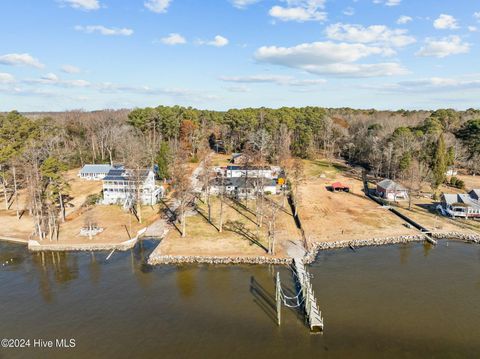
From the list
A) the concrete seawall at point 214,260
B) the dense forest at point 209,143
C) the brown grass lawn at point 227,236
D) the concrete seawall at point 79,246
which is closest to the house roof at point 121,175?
the dense forest at point 209,143

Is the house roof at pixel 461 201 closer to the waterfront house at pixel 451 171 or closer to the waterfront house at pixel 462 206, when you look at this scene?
the waterfront house at pixel 462 206

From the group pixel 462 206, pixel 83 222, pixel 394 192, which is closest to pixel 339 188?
pixel 394 192

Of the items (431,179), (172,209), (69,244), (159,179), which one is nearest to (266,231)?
(172,209)

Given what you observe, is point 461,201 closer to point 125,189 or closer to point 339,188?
point 339,188

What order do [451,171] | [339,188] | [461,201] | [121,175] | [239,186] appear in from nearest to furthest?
[461,201] < [121,175] < [239,186] < [339,188] < [451,171]

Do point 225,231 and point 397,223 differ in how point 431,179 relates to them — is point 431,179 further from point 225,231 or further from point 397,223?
point 225,231

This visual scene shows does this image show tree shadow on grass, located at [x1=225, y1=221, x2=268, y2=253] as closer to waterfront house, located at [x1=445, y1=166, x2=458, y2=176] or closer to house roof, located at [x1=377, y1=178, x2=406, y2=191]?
house roof, located at [x1=377, y1=178, x2=406, y2=191]
